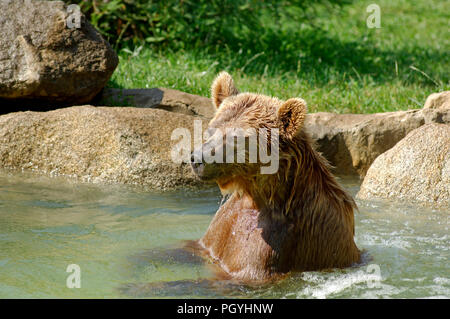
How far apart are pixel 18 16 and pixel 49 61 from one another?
827 millimetres

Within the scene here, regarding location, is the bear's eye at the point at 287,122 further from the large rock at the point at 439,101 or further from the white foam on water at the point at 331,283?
the large rock at the point at 439,101

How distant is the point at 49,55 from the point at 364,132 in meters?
4.02

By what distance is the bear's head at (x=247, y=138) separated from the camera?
4598 millimetres

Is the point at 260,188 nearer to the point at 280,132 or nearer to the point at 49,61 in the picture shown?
the point at 280,132

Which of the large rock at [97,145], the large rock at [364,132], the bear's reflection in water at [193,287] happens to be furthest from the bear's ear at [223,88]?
the large rock at [364,132]

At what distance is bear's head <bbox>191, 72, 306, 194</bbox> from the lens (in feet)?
15.1

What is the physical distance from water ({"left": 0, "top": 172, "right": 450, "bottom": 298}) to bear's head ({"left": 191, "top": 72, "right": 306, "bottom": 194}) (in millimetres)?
855

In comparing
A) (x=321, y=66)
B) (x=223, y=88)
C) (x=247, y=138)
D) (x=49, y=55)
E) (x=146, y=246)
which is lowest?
(x=146, y=246)

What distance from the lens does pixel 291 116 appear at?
4.69 meters

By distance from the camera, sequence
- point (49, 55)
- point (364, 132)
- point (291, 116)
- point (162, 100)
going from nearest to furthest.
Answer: point (291, 116), point (364, 132), point (49, 55), point (162, 100)

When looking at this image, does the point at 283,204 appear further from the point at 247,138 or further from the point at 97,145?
the point at 97,145

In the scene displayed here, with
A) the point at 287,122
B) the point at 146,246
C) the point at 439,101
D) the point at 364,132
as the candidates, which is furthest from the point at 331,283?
the point at 439,101

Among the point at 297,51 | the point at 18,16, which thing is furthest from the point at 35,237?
the point at 297,51

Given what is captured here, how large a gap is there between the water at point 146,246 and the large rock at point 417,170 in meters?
0.23
